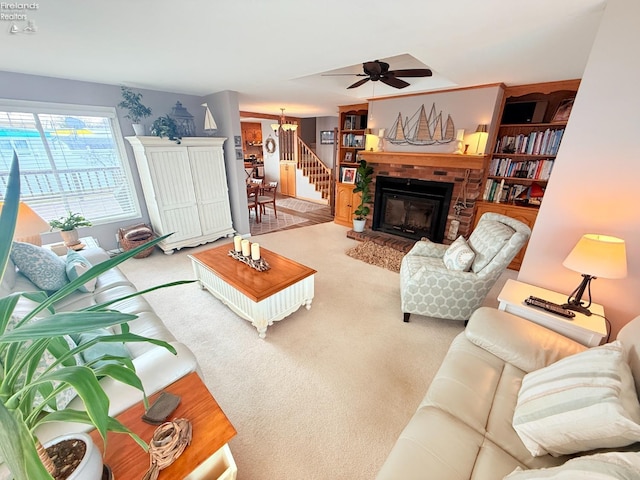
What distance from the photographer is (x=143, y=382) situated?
1109 millimetres

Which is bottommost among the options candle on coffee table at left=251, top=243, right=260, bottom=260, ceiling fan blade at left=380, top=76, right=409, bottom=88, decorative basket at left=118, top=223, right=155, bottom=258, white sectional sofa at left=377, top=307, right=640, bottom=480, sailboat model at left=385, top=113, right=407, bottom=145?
decorative basket at left=118, top=223, right=155, bottom=258

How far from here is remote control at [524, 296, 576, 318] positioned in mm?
1609

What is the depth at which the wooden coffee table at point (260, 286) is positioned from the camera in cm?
206

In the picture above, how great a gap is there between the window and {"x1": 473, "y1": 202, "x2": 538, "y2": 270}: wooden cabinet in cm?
502

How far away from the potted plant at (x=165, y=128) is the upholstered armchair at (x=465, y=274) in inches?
137

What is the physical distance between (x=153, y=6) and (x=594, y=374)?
273 centimetres

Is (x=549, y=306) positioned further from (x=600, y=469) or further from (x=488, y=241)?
(x=600, y=469)

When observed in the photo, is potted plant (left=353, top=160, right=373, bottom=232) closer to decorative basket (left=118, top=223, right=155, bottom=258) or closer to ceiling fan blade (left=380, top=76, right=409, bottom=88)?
ceiling fan blade (left=380, top=76, right=409, bottom=88)

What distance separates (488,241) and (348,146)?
3441 millimetres

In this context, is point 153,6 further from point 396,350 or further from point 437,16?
point 396,350

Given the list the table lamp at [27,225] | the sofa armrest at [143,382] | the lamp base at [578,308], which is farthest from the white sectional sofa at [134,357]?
the lamp base at [578,308]

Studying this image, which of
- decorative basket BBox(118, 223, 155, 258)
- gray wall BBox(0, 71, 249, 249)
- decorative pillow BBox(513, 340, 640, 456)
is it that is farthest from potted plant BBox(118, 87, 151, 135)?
decorative pillow BBox(513, 340, 640, 456)

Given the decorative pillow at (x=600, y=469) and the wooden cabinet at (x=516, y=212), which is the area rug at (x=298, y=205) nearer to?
the wooden cabinet at (x=516, y=212)

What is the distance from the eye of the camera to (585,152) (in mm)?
1603
